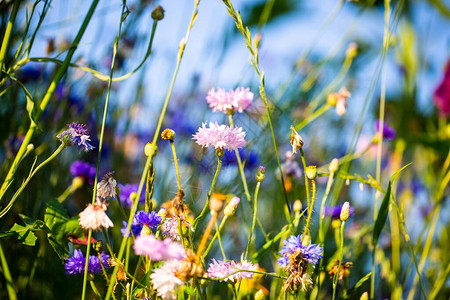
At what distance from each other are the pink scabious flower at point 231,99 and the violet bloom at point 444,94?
2.95 ft

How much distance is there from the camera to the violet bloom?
117 centimetres

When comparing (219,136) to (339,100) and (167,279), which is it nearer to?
(167,279)

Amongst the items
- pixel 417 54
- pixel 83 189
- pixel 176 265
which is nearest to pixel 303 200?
pixel 83 189

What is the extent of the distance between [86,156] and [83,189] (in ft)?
0.25

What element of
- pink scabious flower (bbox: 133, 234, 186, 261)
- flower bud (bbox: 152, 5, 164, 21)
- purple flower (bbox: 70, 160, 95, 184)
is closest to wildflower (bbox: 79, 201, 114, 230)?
pink scabious flower (bbox: 133, 234, 186, 261)

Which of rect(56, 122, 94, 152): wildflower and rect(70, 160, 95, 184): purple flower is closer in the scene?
rect(56, 122, 94, 152): wildflower

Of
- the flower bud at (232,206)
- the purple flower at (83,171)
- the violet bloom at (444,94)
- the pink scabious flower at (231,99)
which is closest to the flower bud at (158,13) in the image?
the pink scabious flower at (231,99)

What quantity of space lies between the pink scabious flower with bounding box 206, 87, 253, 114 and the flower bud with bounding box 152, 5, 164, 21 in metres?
0.13

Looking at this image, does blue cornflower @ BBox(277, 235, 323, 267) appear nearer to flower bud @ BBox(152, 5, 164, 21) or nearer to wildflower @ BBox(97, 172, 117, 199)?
wildflower @ BBox(97, 172, 117, 199)

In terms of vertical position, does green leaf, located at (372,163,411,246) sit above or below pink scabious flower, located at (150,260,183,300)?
above

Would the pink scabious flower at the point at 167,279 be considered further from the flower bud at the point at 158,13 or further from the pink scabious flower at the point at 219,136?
the flower bud at the point at 158,13

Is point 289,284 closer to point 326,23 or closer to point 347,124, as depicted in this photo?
point 326,23

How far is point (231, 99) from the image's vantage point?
1.77 ft

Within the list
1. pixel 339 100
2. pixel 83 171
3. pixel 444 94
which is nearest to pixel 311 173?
pixel 339 100
